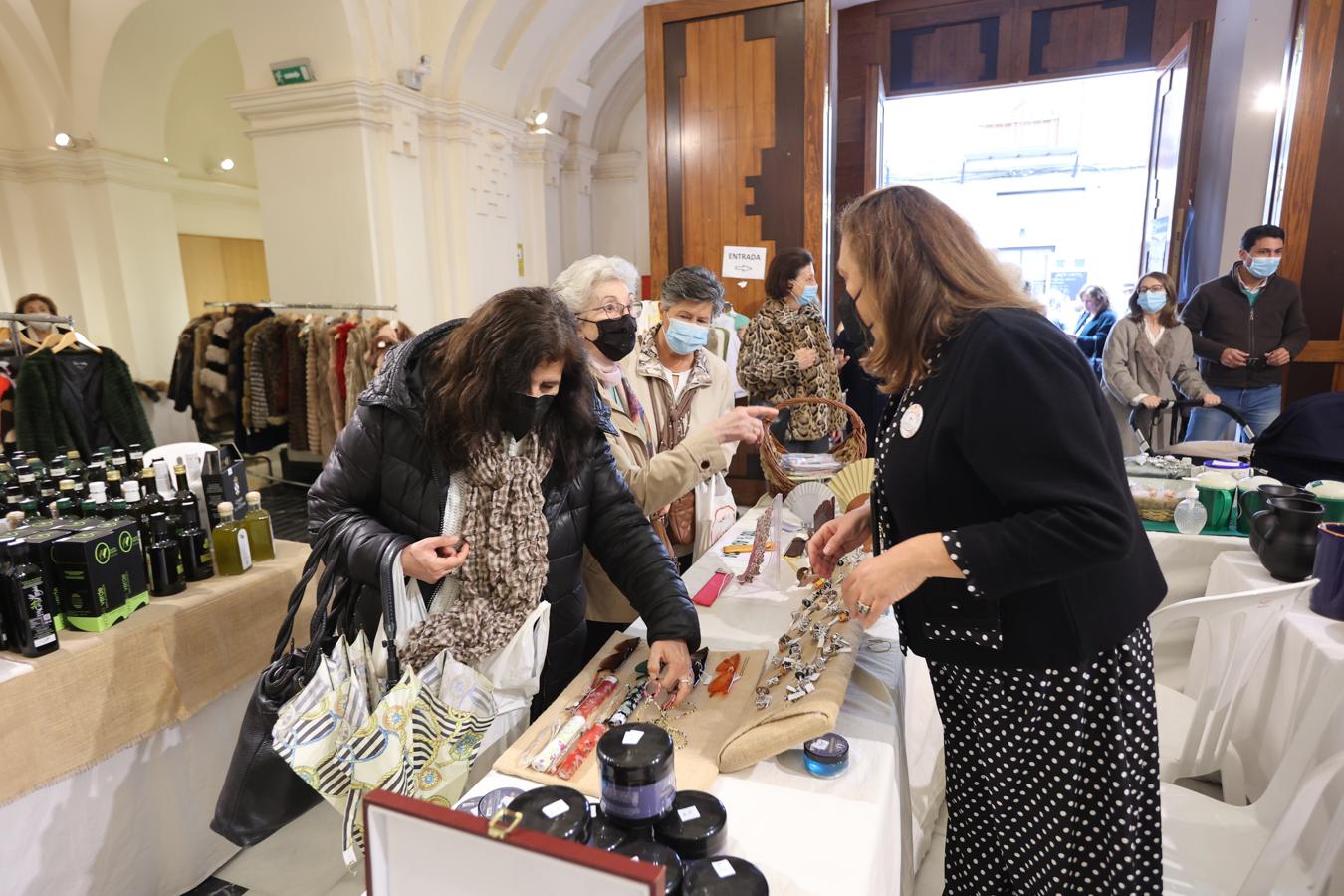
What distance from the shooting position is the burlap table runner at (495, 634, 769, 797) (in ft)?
3.61

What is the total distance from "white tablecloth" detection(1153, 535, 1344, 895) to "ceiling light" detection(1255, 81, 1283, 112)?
15.5 feet

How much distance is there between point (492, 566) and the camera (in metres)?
1.40

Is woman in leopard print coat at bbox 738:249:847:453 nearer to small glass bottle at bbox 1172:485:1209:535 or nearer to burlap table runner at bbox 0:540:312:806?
small glass bottle at bbox 1172:485:1209:535

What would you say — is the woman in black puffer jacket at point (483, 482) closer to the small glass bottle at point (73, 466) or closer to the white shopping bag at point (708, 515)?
the white shopping bag at point (708, 515)

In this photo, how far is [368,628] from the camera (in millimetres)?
1484

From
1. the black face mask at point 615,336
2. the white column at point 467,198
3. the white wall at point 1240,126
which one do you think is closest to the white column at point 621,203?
the white column at point 467,198

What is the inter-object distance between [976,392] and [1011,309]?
145 mm

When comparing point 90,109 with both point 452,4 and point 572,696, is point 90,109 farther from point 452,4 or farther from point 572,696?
point 572,696

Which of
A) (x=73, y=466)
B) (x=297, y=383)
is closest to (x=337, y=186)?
(x=297, y=383)

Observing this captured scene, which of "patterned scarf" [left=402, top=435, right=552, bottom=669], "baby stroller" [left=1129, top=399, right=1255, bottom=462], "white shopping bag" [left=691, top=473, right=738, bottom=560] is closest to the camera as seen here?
"patterned scarf" [left=402, top=435, right=552, bottom=669]

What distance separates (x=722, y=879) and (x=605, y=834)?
0.50ft

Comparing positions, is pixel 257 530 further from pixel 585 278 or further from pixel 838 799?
pixel 838 799

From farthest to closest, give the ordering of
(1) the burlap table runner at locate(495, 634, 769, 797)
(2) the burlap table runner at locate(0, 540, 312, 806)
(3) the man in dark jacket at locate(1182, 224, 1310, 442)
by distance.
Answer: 1. (3) the man in dark jacket at locate(1182, 224, 1310, 442)
2. (2) the burlap table runner at locate(0, 540, 312, 806)
3. (1) the burlap table runner at locate(495, 634, 769, 797)

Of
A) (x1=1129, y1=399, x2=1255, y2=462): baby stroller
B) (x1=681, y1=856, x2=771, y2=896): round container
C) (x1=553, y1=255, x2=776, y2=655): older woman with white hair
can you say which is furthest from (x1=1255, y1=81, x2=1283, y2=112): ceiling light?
(x1=681, y1=856, x2=771, y2=896): round container
